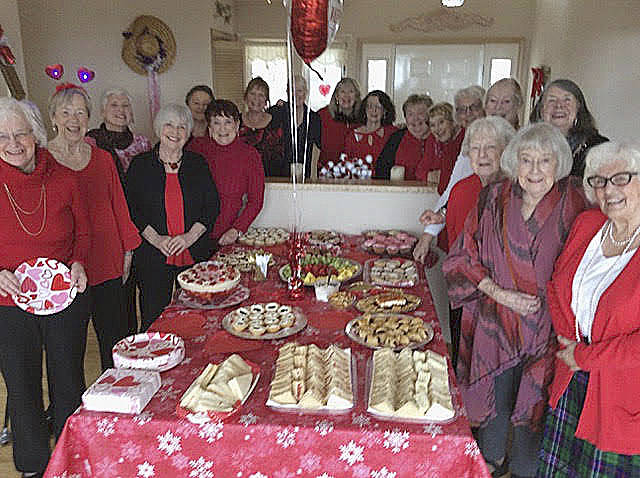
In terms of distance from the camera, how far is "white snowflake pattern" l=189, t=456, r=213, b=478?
1.32 metres

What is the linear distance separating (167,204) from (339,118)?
5.91 feet

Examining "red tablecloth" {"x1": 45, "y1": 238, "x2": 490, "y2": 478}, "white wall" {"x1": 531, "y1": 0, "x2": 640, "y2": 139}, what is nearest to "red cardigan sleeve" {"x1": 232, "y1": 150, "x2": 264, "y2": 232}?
"red tablecloth" {"x1": 45, "y1": 238, "x2": 490, "y2": 478}

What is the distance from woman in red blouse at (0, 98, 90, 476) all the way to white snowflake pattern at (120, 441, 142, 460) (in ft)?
2.36

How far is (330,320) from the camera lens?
6.13ft

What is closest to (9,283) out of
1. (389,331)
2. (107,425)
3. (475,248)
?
(107,425)

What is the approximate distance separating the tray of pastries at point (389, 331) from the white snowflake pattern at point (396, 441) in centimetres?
40

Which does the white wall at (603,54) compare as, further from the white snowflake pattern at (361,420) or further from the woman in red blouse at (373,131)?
the white snowflake pattern at (361,420)

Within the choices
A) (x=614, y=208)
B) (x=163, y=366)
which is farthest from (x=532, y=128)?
(x=163, y=366)

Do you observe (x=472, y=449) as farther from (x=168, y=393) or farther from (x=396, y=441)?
(x=168, y=393)

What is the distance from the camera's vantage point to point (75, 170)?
225cm

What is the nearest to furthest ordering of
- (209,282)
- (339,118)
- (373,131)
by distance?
(209,282), (373,131), (339,118)

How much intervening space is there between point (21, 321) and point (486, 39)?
6220mm

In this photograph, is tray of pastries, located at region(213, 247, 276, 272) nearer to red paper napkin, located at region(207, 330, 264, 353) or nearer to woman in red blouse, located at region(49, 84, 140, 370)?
woman in red blouse, located at region(49, 84, 140, 370)

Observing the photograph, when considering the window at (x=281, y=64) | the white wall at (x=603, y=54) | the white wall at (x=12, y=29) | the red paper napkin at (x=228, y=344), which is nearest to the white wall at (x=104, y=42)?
the white wall at (x=12, y=29)
